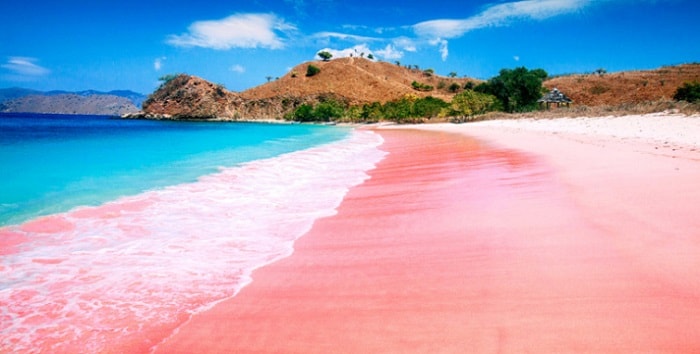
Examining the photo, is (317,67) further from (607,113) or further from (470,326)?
(470,326)

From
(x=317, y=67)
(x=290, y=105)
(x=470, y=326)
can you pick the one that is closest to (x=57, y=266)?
(x=470, y=326)

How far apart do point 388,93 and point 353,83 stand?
11.7 metres

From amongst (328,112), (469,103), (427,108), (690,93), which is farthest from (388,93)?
(690,93)

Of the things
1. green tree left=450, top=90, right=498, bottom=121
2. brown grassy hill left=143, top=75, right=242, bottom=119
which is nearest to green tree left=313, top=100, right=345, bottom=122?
brown grassy hill left=143, top=75, right=242, bottom=119

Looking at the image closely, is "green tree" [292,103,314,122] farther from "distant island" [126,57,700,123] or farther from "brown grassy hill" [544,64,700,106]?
"brown grassy hill" [544,64,700,106]

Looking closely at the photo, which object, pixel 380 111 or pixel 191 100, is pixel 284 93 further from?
pixel 380 111

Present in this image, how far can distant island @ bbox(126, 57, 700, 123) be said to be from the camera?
61156 millimetres

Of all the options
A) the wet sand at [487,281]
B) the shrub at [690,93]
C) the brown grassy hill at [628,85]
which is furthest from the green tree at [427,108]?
the wet sand at [487,281]

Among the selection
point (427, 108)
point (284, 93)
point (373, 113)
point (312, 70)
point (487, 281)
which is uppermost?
point (312, 70)

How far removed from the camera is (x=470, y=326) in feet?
8.42

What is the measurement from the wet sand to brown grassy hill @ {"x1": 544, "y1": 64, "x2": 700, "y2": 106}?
64.4 metres

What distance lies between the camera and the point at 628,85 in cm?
6638

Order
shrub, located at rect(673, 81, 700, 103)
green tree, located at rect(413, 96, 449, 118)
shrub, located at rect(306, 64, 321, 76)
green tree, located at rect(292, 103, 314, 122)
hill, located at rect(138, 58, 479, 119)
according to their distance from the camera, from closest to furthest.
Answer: shrub, located at rect(673, 81, 700, 103), green tree, located at rect(413, 96, 449, 118), green tree, located at rect(292, 103, 314, 122), hill, located at rect(138, 58, 479, 119), shrub, located at rect(306, 64, 321, 76)

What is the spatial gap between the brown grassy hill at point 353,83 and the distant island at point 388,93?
0.26m
